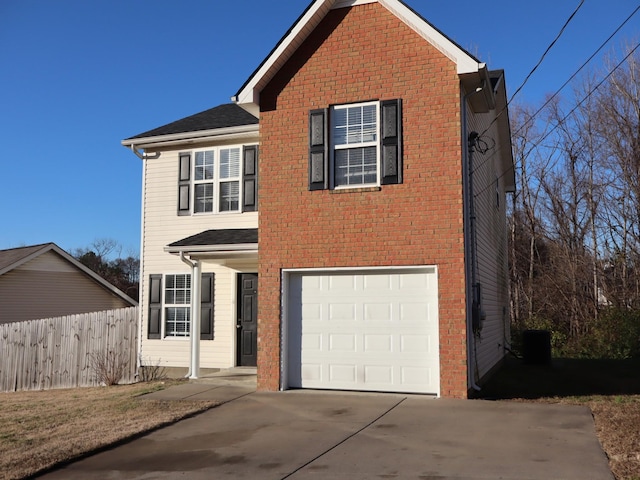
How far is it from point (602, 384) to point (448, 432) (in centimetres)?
584

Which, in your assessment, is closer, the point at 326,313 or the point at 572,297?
the point at 326,313

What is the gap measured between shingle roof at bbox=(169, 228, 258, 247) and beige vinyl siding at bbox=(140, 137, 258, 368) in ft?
1.90

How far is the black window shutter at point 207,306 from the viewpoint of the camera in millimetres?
14805

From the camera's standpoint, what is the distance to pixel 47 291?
1011 inches

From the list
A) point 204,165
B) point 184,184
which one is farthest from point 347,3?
point 184,184

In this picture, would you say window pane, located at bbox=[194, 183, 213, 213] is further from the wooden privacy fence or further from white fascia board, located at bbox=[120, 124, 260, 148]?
the wooden privacy fence

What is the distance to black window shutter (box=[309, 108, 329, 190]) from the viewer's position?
11391 millimetres

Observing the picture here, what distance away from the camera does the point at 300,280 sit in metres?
11.6

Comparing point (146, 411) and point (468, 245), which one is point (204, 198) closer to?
point (146, 411)

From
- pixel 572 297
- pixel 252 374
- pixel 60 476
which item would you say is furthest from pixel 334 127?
pixel 572 297

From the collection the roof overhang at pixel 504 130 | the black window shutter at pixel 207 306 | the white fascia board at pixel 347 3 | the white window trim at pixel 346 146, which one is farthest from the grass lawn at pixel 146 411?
the white fascia board at pixel 347 3

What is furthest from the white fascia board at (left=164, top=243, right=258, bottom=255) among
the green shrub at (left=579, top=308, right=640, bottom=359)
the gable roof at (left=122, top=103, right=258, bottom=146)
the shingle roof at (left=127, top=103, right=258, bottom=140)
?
the green shrub at (left=579, top=308, right=640, bottom=359)

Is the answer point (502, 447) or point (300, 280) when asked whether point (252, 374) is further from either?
point (502, 447)

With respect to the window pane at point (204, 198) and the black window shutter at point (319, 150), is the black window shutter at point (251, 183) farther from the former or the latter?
the black window shutter at point (319, 150)
